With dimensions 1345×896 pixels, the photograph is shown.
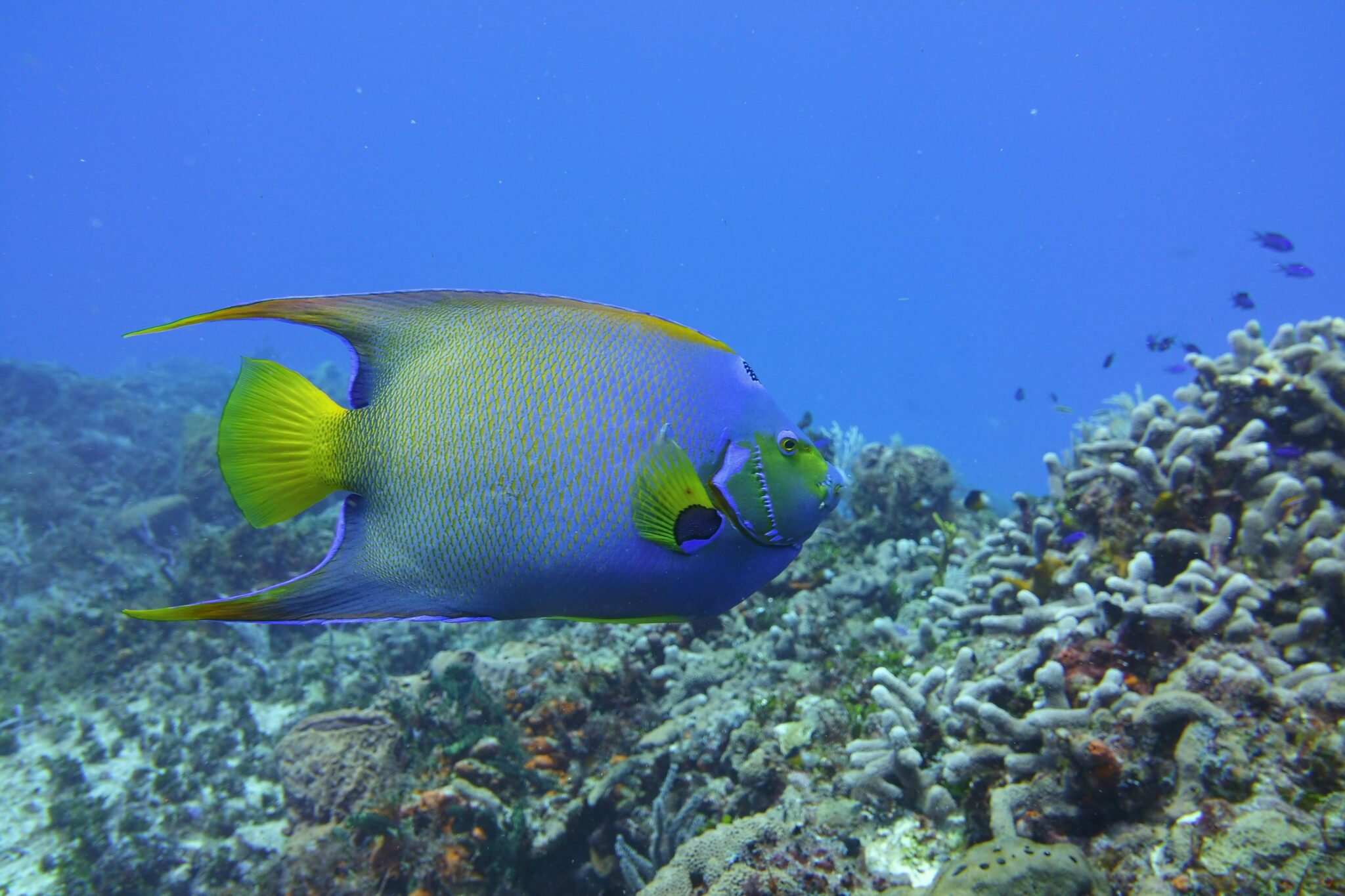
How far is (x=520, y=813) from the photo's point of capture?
343cm

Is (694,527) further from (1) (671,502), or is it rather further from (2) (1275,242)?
(2) (1275,242)

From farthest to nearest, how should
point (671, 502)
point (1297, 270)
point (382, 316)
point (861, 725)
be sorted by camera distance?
point (1297, 270) → point (861, 725) → point (382, 316) → point (671, 502)

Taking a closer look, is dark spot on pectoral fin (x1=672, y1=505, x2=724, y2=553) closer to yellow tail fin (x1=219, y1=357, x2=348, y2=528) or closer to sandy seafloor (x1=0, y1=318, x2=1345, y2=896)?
yellow tail fin (x1=219, y1=357, x2=348, y2=528)

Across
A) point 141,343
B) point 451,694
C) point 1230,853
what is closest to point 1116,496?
point 1230,853

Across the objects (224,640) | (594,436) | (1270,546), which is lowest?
(224,640)

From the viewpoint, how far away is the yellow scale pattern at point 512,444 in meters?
1.24

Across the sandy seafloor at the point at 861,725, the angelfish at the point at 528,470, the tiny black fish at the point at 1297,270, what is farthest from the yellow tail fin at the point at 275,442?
the tiny black fish at the point at 1297,270

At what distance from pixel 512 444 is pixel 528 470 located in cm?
6

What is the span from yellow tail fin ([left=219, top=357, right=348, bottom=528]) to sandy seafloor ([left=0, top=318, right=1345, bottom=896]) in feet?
7.19

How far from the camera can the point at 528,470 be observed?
4.06 ft

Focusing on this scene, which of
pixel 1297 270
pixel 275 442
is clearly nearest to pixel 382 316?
pixel 275 442

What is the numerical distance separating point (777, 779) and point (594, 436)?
2.77 meters

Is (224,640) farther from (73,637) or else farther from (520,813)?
(520,813)

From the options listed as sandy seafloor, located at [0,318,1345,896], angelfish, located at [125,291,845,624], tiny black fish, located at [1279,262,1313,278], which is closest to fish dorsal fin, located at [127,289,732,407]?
angelfish, located at [125,291,845,624]
